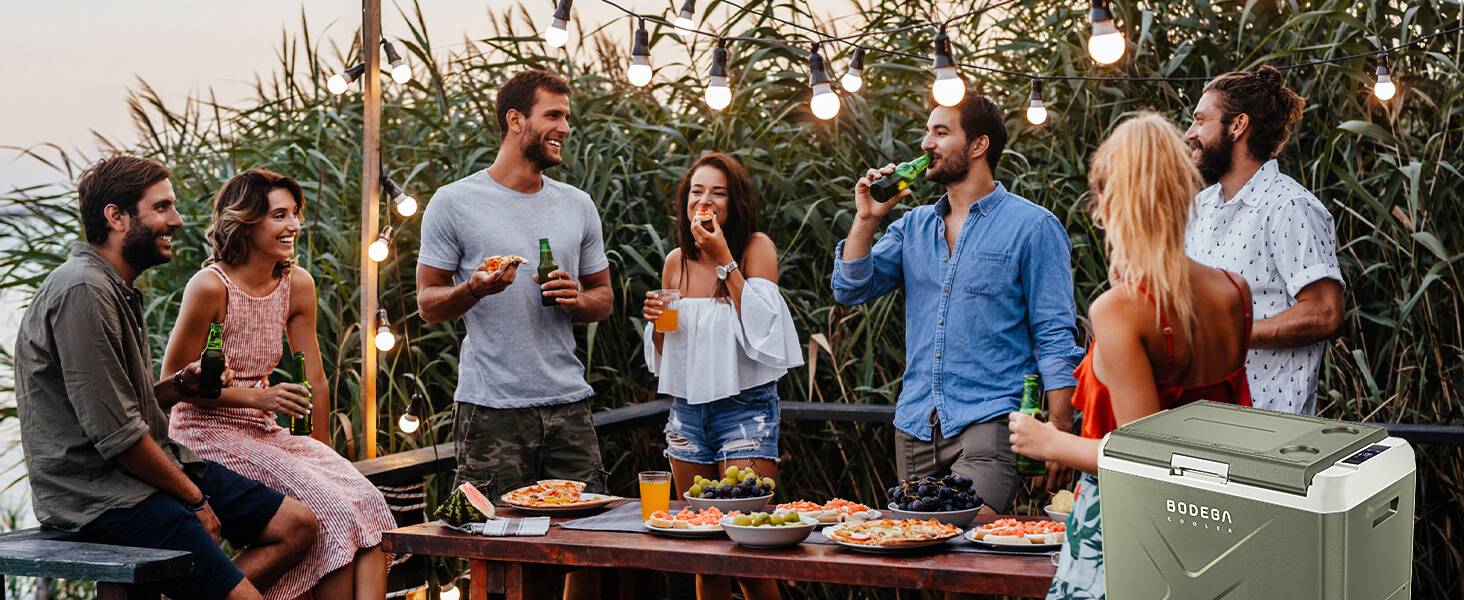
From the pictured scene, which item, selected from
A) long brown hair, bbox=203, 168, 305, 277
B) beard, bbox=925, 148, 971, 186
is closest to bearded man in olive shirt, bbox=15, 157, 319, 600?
long brown hair, bbox=203, 168, 305, 277

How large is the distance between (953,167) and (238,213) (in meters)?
1.89

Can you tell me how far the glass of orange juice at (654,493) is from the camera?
3.19 m

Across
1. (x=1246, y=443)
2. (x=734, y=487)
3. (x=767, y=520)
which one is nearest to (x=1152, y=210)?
(x=1246, y=443)

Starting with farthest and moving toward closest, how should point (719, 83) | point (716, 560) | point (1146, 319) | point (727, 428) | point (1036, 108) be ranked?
1. point (1036, 108)
2. point (727, 428)
3. point (719, 83)
4. point (716, 560)
5. point (1146, 319)

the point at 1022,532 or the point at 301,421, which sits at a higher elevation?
the point at 301,421

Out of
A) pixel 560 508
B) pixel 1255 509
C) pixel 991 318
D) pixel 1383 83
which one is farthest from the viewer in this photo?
pixel 1383 83

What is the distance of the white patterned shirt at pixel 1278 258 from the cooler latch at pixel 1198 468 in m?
1.49

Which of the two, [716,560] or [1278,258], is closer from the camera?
[716,560]

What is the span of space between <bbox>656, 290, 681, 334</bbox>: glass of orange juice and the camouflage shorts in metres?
0.33

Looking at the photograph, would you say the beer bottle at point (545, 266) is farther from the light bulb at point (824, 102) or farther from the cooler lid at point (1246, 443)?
the cooler lid at point (1246, 443)

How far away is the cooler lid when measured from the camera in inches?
67.9

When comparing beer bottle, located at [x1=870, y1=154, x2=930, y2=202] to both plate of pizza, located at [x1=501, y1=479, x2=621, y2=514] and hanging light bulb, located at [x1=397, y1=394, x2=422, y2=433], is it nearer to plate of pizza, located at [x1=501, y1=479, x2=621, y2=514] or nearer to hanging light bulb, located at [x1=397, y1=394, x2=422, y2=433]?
plate of pizza, located at [x1=501, y1=479, x2=621, y2=514]

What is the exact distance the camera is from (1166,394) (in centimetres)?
231

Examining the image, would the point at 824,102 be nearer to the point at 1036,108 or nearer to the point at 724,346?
the point at 724,346
